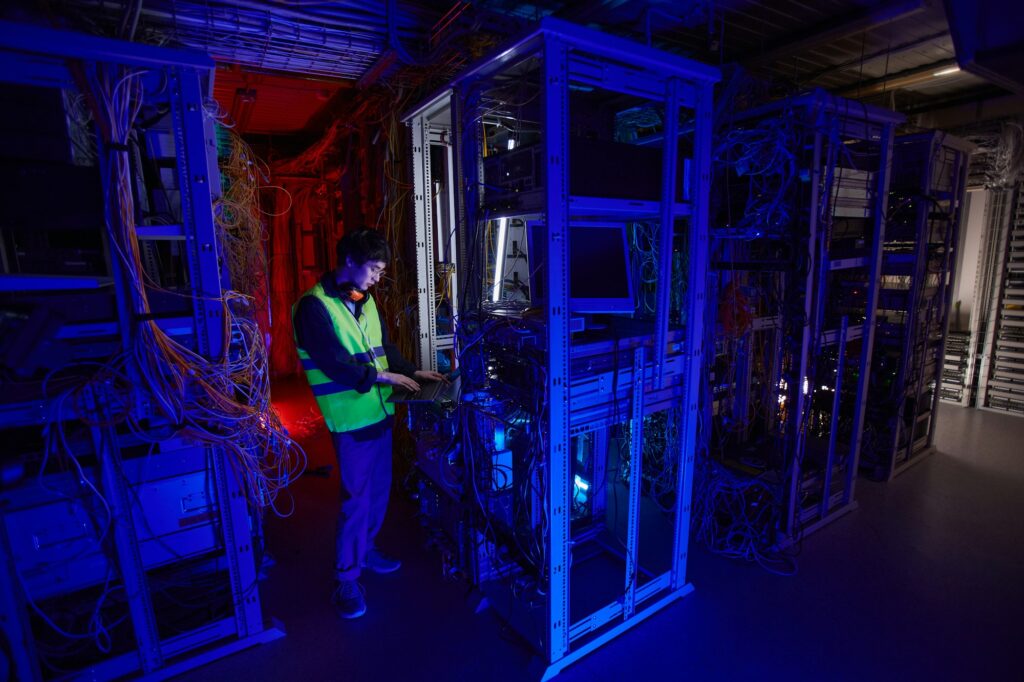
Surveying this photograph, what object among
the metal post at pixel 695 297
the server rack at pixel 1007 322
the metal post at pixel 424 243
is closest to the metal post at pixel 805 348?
the metal post at pixel 695 297

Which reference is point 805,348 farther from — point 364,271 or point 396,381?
point 364,271

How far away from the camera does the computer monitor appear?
2.30 m

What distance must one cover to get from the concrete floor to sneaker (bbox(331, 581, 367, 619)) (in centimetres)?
4

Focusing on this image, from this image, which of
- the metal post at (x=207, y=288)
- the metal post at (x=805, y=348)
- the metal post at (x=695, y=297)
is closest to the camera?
the metal post at (x=207, y=288)

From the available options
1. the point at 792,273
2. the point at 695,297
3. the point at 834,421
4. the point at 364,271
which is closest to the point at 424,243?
the point at 364,271

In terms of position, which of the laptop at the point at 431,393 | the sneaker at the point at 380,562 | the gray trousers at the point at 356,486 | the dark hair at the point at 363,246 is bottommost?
the sneaker at the point at 380,562

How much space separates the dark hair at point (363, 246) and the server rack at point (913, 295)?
139 inches

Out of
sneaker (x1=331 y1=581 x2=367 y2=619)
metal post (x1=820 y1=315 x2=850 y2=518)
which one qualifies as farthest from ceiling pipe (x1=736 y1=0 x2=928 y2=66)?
sneaker (x1=331 y1=581 x2=367 y2=619)

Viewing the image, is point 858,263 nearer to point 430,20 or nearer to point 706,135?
point 706,135

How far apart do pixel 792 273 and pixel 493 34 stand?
210cm

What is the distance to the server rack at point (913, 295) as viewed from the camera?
3562 mm

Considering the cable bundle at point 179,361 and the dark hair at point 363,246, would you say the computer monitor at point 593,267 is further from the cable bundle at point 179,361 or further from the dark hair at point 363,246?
the cable bundle at point 179,361

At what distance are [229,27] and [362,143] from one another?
1.71 meters

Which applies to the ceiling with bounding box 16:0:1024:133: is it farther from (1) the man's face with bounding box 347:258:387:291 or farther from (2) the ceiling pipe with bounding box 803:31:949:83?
(1) the man's face with bounding box 347:258:387:291
